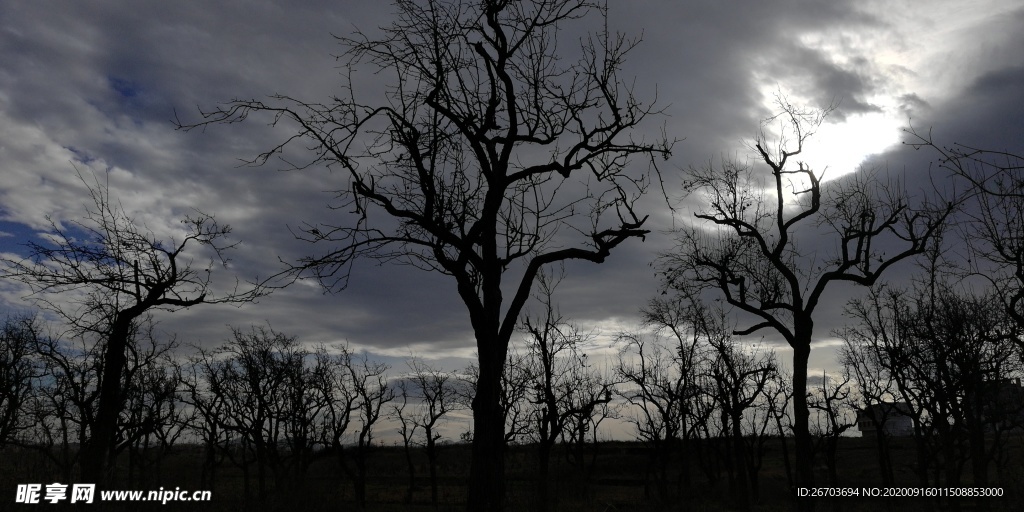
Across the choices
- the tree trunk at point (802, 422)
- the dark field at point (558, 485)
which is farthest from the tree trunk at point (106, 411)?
the tree trunk at point (802, 422)

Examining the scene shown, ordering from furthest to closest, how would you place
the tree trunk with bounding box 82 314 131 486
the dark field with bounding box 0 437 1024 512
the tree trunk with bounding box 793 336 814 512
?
the dark field with bounding box 0 437 1024 512 → the tree trunk with bounding box 793 336 814 512 → the tree trunk with bounding box 82 314 131 486

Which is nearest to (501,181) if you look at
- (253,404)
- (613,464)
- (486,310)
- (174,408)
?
(486,310)

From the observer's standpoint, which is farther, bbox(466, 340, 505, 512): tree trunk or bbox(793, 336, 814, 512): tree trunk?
bbox(793, 336, 814, 512): tree trunk

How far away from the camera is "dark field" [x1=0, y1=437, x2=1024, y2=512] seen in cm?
1972

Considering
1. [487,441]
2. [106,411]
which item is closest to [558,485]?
[106,411]

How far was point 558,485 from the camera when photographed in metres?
35.9

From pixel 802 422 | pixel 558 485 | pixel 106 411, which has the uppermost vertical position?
pixel 106 411

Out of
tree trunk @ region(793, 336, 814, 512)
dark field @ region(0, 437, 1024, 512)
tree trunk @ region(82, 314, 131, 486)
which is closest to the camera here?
tree trunk @ region(82, 314, 131, 486)

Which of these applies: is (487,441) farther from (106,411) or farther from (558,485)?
(558,485)

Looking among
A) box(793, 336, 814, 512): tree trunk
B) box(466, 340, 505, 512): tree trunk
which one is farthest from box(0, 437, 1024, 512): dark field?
box(466, 340, 505, 512): tree trunk

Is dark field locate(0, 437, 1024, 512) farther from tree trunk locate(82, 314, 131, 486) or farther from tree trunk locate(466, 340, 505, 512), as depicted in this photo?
tree trunk locate(466, 340, 505, 512)

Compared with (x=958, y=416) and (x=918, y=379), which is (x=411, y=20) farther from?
(x=918, y=379)

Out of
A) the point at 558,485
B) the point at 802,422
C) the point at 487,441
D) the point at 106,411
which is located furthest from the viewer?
the point at 558,485

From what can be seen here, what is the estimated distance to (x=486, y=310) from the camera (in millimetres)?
8883
